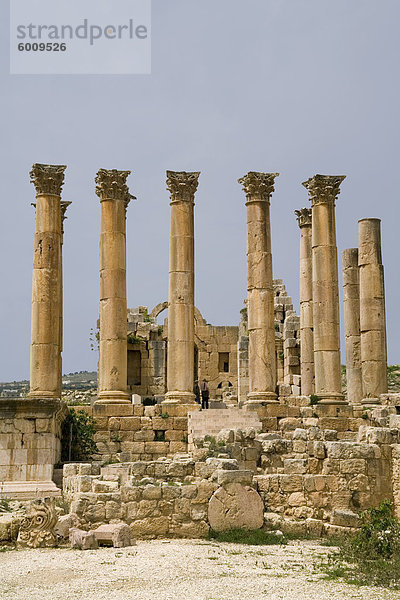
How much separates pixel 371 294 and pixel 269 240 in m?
5.00

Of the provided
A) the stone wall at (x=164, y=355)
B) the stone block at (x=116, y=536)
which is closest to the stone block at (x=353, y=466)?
the stone block at (x=116, y=536)

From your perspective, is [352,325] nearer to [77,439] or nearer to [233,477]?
[77,439]

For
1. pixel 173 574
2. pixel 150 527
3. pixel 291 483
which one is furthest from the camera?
pixel 291 483

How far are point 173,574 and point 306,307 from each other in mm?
25463

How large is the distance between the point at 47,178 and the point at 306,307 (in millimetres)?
13292

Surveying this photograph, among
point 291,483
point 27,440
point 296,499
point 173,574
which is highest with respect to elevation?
point 27,440

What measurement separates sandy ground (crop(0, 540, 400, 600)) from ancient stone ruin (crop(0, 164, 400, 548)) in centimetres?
93

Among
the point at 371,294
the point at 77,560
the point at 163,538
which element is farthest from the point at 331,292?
the point at 77,560

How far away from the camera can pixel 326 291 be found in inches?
1250

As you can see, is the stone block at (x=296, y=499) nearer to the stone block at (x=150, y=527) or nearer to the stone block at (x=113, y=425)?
the stone block at (x=150, y=527)

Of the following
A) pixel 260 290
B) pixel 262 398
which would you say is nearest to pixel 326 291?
pixel 260 290

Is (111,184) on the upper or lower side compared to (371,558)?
upper

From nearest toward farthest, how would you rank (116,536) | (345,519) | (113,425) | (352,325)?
(116,536)
(345,519)
(113,425)
(352,325)

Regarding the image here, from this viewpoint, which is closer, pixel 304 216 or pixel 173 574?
pixel 173 574
